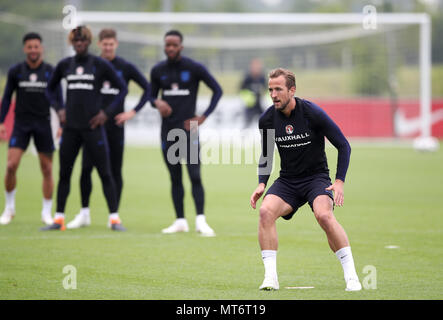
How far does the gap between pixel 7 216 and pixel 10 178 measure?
1.77ft

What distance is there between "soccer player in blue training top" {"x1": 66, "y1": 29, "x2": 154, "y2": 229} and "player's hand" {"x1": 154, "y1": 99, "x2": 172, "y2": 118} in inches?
8.0

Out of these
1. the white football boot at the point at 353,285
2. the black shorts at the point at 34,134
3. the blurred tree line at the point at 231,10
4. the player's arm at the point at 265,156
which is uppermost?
the blurred tree line at the point at 231,10

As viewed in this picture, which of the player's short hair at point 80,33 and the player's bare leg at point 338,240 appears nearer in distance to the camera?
the player's bare leg at point 338,240

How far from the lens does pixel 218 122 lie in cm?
2869

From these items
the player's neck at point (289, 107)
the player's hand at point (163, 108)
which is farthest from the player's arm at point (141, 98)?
the player's neck at point (289, 107)

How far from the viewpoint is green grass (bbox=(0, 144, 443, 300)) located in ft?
22.1

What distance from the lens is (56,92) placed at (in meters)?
10.7

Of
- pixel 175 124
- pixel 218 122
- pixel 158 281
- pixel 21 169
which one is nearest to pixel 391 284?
pixel 158 281

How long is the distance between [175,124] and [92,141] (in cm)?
109

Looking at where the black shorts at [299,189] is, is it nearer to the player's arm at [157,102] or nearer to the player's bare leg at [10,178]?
the player's arm at [157,102]

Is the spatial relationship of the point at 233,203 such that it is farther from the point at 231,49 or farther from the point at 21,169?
the point at 231,49

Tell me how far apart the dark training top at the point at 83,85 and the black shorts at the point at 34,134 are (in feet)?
3.24

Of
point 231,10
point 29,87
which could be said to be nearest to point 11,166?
point 29,87

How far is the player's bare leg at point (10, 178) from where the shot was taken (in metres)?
11.1
